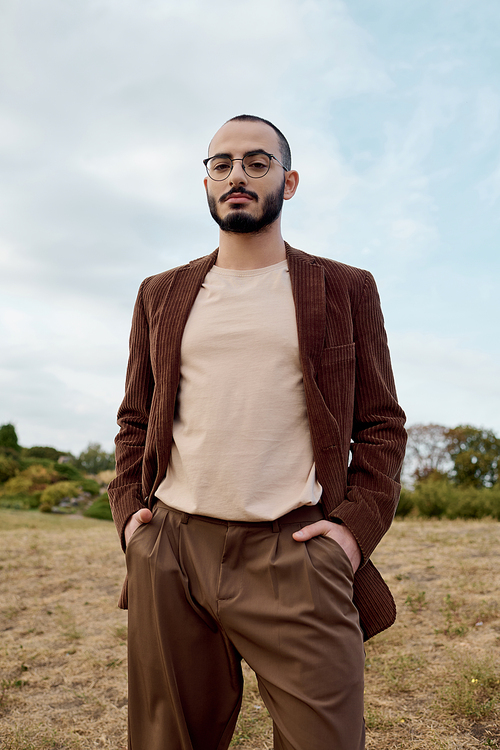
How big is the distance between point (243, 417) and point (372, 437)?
1.51 feet

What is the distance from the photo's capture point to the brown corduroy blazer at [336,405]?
1855mm

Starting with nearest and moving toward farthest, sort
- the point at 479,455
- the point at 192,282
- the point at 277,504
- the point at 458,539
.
Result: the point at 277,504 < the point at 192,282 < the point at 458,539 < the point at 479,455

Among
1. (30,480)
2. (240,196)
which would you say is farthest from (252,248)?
(30,480)

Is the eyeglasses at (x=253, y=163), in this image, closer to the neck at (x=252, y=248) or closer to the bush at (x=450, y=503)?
the neck at (x=252, y=248)

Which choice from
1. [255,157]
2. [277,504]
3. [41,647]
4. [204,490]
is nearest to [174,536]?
[204,490]

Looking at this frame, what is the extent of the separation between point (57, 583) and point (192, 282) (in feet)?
18.2

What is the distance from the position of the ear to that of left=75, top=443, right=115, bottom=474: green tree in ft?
100

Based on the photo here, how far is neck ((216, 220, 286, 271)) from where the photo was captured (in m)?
2.10

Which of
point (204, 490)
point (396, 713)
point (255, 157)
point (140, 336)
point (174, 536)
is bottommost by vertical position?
point (396, 713)

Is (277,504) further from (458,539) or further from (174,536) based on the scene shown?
(458,539)

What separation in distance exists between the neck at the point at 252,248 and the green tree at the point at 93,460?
30490mm

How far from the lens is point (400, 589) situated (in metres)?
5.62

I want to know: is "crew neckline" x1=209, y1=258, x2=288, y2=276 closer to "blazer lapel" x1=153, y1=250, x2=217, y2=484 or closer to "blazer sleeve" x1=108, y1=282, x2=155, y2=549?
Result: "blazer lapel" x1=153, y1=250, x2=217, y2=484

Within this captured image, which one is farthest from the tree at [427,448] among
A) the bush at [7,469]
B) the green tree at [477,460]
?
the bush at [7,469]
